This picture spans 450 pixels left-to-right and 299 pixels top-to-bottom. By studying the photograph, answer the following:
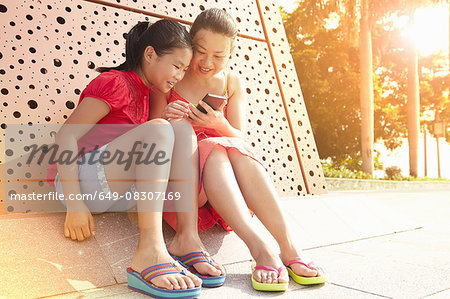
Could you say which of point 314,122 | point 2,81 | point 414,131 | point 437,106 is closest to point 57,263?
point 2,81

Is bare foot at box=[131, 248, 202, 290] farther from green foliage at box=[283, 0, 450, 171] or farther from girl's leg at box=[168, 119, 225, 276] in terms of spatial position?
green foliage at box=[283, 0, 450, 171]

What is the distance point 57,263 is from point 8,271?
227mm

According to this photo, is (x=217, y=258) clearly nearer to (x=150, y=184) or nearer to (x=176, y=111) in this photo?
(x=150, y=184)

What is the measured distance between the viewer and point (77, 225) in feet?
7.49

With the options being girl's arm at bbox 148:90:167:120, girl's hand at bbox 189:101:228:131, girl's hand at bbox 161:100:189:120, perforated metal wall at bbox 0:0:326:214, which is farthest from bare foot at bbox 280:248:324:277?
perforated metal wall at bbox 0:0:326:214

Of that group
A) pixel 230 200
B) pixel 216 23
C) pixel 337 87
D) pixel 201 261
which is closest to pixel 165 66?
pixel 216 23

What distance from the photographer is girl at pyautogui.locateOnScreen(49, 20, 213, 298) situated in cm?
203

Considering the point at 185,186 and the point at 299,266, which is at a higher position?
the point at 185,186

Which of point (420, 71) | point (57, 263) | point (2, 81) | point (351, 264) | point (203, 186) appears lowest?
point (351, 264)

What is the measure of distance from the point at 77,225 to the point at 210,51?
1.27 m

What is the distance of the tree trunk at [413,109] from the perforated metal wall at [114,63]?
13.3 metres

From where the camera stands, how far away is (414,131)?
16391mm

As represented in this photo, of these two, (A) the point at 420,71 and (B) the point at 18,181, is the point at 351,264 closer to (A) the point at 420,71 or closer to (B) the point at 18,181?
(B) the point at 18,181

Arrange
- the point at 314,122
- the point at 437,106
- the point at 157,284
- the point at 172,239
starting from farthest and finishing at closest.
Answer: the point at 437,106
the point at 314,122
the point at 172,239
the point at 157,284
